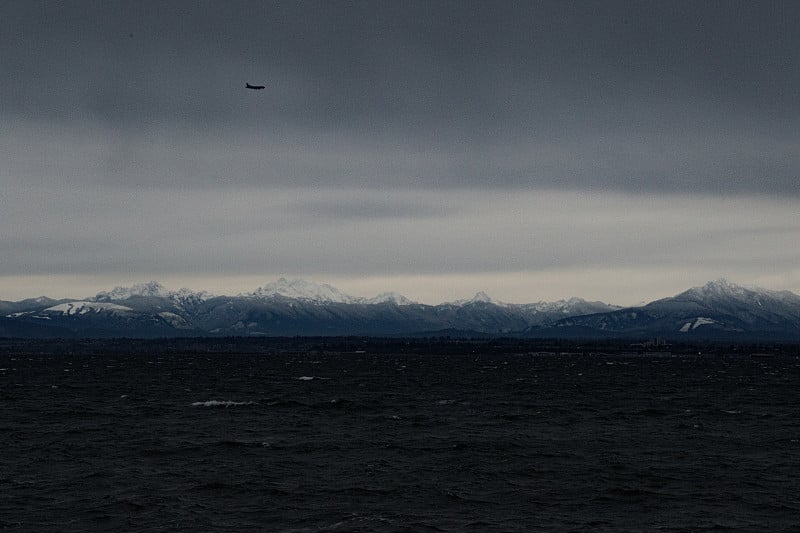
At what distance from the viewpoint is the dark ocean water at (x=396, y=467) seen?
5906 centimetres

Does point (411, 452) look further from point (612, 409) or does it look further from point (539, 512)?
point (612, 409)

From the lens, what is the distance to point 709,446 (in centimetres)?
9419

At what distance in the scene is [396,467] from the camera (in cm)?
7900

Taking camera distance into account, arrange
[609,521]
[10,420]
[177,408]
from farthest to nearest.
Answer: [177,408] < [10,420] < [609,521]

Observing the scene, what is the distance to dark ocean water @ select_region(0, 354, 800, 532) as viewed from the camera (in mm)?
59062

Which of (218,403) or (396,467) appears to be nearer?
(396,467)

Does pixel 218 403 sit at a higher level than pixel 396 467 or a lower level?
lower

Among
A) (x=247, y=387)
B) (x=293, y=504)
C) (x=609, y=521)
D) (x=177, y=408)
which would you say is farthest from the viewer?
(x=247, y=387)

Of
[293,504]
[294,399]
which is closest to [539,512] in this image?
[293,504]

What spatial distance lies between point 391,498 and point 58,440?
4667cm

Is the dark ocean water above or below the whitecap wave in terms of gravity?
above

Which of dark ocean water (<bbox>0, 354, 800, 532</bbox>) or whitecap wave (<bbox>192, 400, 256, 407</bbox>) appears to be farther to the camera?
whitecap wave (<bbox>192, 400, 256, 407</bbox>)

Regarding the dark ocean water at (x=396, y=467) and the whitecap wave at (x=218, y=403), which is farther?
the whitecap wave at (x=218, y=403)

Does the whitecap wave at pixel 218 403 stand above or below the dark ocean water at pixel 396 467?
below
